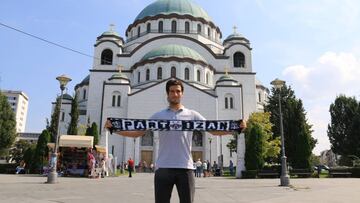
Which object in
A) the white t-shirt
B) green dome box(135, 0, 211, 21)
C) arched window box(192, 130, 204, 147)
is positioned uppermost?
green dome box(135, 0, 211, 21)

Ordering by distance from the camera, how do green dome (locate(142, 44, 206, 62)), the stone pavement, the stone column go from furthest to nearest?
green dome (locate(142, 44, 206, 62)) < the stone column < the stone pavement

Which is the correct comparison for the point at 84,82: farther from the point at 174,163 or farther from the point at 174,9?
the point at 174,163

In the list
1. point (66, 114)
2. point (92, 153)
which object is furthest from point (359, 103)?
point (66, 114)

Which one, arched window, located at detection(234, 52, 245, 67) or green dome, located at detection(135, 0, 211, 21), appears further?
green dome, located at detection(135, 0, 211, 21)

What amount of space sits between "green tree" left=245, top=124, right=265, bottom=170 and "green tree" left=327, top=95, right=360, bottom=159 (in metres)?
23.4

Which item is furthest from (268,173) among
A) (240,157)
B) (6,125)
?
(6,125)

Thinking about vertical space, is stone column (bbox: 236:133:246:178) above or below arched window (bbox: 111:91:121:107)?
below

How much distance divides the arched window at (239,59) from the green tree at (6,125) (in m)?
31.0

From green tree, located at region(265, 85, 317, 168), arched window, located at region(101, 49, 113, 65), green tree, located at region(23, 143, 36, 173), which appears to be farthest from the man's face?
arched window, located at region(101, 49, 113, 65)

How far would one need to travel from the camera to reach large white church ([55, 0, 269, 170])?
42062 mm

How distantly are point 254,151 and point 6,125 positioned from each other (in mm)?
30089

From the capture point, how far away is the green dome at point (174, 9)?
53812mm

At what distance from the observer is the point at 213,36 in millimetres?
55844

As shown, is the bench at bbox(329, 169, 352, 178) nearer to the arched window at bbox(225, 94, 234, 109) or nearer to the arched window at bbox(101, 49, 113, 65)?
the arched window at bbox(225, 94, 234, 109)
